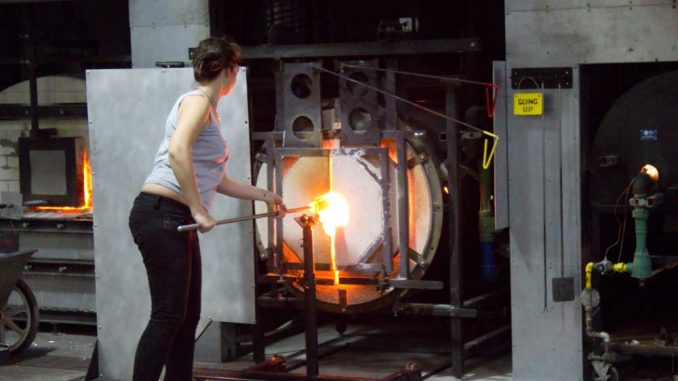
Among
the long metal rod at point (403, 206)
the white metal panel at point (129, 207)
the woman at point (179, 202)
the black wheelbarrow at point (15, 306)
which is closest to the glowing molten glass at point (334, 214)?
the long metal rod at point (403, 206)

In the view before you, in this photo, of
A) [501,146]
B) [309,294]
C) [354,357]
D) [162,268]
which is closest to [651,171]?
[501,146]

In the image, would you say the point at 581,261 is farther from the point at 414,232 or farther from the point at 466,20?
the point at 466,20

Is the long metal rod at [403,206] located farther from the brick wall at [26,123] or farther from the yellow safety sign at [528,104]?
the brick wall at [26,123]

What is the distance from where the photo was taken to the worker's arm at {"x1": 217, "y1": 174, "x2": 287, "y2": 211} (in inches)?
238

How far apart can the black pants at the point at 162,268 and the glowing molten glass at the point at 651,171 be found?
252cm

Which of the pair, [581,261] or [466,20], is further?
[466,20]

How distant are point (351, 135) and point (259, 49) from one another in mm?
807

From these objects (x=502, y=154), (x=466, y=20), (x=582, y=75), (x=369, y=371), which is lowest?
(x=369, y=371)

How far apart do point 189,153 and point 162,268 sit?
1.87 feet

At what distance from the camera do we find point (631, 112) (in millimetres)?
6660

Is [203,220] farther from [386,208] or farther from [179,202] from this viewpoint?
[386,208]

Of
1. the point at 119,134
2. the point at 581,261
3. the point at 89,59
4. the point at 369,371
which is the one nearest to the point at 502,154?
the point at 581,261

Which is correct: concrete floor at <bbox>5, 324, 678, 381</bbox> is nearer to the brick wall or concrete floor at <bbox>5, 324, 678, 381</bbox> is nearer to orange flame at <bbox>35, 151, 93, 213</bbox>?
orange flame at <bbox>35, 151, 93, 213</bbox>

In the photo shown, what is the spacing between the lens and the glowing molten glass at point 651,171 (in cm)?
656
